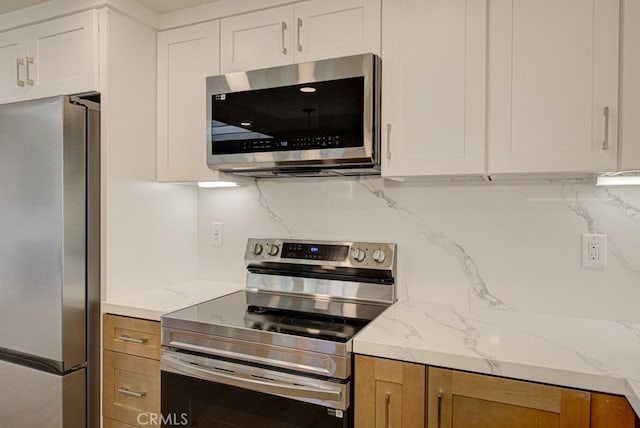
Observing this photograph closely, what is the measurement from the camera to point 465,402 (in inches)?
47.4

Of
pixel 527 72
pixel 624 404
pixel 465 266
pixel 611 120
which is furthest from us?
pixel 465 266

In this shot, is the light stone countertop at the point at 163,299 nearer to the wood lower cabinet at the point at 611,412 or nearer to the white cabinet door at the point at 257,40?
the white cabinet door at the point at 257,40

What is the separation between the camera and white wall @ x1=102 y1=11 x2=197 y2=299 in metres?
1.84

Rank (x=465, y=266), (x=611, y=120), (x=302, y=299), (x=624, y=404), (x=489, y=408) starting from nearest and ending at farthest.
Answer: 1. (x=624, y=404)
2. (x=489, y=408)
3. (x=611, y=120)
4. (x=465, y=266)
5. (x=302, y=299)

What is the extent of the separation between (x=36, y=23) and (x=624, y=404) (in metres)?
2.62

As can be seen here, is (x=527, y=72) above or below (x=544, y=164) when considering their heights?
above

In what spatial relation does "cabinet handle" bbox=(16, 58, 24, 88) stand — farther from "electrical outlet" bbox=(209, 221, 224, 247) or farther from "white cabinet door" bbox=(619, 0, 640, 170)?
"white cabinet door" bbox=(619, 0, 640, 170)

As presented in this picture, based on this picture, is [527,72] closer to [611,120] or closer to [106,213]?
[611,120]

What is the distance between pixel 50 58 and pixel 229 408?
5.65 ft

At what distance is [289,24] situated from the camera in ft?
Answer: 5.82

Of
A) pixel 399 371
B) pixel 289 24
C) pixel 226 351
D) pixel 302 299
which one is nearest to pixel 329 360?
pixel 399 371

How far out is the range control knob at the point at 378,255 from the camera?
6.03ft

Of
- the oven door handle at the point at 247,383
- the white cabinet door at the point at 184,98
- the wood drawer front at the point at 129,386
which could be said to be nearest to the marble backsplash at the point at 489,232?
the white cabinet door at the point at 184,98

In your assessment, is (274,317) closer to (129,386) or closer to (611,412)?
(129,386)
